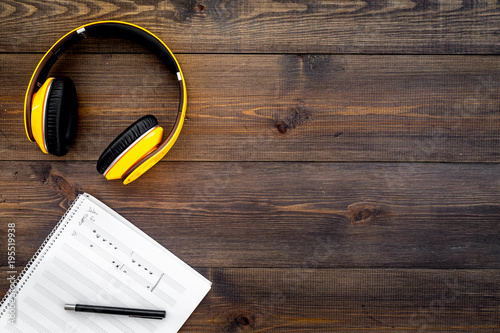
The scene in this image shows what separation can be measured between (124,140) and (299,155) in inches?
12.5

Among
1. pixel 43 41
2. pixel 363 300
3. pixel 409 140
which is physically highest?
pixel 43 41

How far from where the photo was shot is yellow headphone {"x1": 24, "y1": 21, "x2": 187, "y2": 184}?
1.94ft

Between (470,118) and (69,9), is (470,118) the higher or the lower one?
the lower one

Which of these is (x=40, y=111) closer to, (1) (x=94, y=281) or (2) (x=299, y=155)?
(1) (x=94, y=281)

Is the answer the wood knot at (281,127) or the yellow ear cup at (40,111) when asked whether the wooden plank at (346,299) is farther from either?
the yellow ear cup at (40,111)

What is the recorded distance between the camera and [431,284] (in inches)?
27.2

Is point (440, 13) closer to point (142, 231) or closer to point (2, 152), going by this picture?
point (142, 231)

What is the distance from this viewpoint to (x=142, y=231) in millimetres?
678

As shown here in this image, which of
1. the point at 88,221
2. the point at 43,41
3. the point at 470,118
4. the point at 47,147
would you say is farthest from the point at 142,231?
the point at 470,118

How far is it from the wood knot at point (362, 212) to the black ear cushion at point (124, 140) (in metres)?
0.40

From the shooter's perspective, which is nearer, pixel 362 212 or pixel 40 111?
pixel 40 111

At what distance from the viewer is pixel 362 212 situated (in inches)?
27.1

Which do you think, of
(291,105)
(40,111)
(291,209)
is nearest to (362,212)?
(291,209)

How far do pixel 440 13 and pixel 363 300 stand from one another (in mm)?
571
